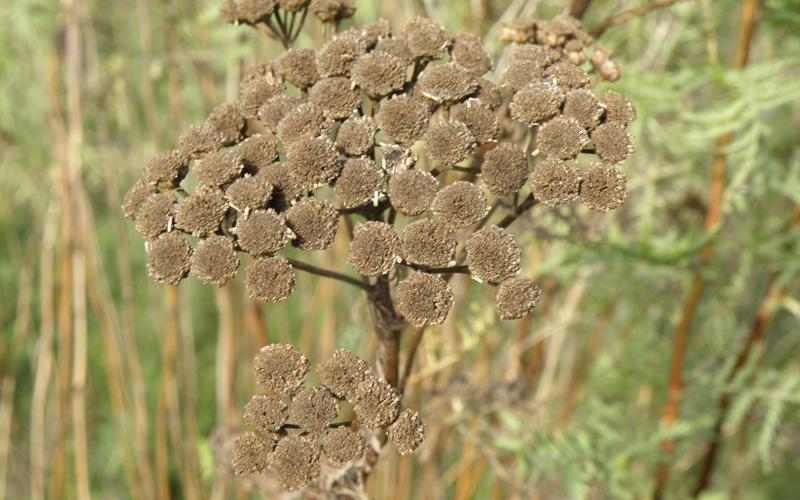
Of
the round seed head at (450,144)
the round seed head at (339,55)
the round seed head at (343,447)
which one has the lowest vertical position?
the round seed head at (343,447)

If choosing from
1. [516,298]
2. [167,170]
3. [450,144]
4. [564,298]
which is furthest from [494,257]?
[564,298]

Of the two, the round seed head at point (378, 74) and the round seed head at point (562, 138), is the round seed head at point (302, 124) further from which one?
the round seed head at point (562, 138)

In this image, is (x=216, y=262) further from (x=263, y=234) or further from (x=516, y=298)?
(x=516, y=298)

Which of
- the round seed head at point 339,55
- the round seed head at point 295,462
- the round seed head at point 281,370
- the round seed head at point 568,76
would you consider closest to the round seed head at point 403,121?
the round seed head at point 339,55

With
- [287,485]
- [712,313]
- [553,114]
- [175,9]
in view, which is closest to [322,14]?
[553,114]

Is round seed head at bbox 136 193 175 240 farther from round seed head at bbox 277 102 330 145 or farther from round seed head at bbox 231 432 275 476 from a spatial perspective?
round seed head at bbox 231 432 275 476

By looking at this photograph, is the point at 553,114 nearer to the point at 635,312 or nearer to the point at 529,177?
the point at 529,177

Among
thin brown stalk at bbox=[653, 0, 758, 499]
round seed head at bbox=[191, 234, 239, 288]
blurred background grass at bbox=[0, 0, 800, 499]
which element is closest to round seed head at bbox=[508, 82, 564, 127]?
blurred background grass at bbox=[0, 0, 800, 499]

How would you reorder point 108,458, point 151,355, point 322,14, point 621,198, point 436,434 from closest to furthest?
point 621,198
point 322,14
point 436,434
point 108,458
point 151,355
